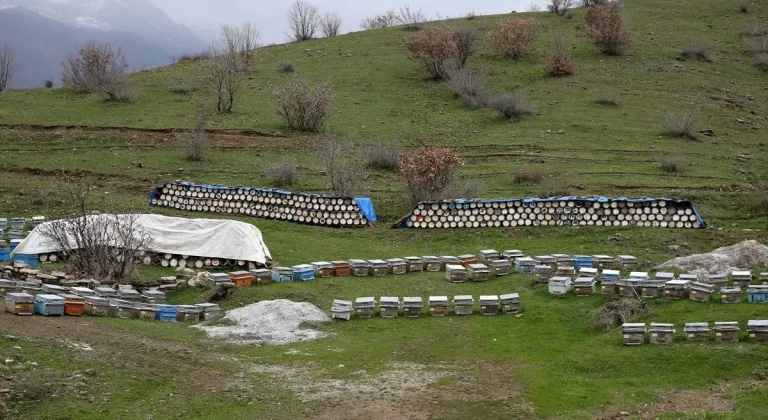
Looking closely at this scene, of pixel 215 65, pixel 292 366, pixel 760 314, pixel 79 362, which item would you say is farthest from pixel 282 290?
pixel 215 65

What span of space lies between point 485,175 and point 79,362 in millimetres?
28548

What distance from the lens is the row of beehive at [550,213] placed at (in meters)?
34.8

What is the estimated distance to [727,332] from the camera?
66.5ft

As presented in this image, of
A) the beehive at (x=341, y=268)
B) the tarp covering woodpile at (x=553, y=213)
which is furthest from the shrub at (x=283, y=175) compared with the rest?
the beehive at (x=341, y=268)

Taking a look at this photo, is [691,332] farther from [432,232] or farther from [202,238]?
[202,238]

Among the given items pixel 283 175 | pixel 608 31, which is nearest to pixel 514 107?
pixel 608 31

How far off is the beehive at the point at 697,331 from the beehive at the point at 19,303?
15.6 meters

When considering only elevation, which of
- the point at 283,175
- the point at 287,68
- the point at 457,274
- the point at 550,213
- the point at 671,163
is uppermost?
the point at 287,68

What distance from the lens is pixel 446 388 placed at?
18531 mm

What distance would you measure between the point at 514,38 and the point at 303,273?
1692 inches

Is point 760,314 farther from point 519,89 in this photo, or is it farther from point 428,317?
point 519,89

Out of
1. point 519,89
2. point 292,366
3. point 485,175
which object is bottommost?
point 292,366

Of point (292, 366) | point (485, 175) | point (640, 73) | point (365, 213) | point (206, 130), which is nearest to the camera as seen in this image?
point (292, 366)

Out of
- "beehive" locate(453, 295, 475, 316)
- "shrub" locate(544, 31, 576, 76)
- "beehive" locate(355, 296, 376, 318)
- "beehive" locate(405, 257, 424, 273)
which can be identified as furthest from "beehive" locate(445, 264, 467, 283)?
"shrub" locate(544, 31, 576, 76)
